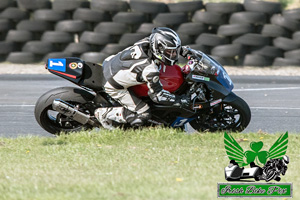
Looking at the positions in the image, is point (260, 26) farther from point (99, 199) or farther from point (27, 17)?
point (99, 199)

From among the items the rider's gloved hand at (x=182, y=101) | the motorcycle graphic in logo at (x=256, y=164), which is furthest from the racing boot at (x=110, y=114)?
the motorcycle graphic in logo at (x=256, y=164)

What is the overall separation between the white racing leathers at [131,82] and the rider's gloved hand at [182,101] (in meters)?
0.08

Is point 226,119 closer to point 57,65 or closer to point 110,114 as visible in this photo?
point 110,114

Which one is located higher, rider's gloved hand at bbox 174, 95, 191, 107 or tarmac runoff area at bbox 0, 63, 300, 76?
rider's gloved hand at bbox 174, 95, 191, 107

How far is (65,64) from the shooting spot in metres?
7.80

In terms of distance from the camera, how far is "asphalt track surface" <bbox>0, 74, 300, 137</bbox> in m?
8.98

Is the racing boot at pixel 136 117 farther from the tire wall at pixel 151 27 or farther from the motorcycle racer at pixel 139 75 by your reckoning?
the tire wall at pixel 151 27

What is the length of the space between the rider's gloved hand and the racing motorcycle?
0.06 metres

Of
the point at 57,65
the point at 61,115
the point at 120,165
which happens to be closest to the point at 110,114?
the point at 61,115

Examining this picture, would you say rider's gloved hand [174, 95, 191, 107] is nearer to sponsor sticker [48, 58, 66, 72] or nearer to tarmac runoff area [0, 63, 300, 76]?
sponsor sticker [48, 58, 66, 72]

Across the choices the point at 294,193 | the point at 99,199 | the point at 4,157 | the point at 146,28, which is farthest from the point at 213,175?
the point at 146,28

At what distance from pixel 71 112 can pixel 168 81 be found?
132 centimetres

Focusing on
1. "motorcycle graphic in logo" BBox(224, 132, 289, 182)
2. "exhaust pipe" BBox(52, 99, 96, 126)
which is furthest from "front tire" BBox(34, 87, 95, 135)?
"motorcycle graphic in logo" BBox(224, 132, 289, 182)

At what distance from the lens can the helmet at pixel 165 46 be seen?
7.39 m
